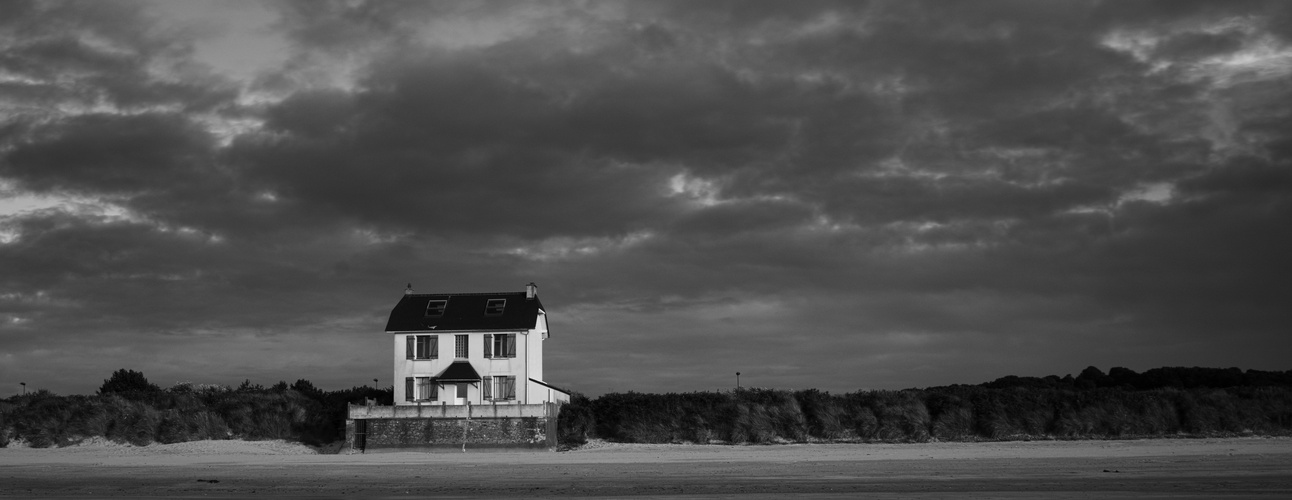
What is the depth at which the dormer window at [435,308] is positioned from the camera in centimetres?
4831

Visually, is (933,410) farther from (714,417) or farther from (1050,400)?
(714,417)

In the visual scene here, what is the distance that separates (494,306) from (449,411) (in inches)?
248

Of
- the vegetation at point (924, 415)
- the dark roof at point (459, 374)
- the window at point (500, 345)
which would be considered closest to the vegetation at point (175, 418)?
the dark roof at point (459, 374)

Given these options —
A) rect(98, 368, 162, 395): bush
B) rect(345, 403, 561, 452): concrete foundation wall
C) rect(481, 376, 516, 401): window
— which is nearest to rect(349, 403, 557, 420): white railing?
rect(345, 403, 561, 452): concrete foundation wall

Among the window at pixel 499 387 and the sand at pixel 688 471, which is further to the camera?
the window at pixel 499 387

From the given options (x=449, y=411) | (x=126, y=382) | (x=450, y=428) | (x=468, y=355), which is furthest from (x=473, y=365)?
(x=126, y=382)

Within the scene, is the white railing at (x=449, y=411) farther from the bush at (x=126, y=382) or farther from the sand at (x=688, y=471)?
the bush at (x=126, y=382)

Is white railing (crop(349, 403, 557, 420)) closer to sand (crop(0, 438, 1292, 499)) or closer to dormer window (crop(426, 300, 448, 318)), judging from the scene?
sand (crop(0, 438, 1292, 499))

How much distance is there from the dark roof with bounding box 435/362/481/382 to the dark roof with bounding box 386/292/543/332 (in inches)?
62.0

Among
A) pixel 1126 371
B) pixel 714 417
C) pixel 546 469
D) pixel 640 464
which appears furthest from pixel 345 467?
pixel 1126 371

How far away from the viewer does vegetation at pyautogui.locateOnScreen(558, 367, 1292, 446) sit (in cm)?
4147

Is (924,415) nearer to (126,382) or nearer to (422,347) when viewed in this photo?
(422,347)

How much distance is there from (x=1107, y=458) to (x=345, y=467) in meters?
22.8

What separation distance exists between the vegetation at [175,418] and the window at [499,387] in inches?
234
